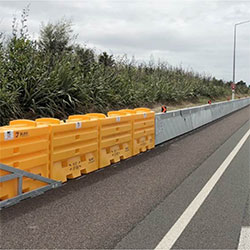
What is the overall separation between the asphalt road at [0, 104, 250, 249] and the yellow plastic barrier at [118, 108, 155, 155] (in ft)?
4.58

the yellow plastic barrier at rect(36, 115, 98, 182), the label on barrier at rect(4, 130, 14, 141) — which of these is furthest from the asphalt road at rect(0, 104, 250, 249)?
the label on barrier at rect(4, 130, 14, 141)

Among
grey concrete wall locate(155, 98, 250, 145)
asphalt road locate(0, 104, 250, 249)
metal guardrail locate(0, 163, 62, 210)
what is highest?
grey concrete wall locate(155, 98, 250, 145)

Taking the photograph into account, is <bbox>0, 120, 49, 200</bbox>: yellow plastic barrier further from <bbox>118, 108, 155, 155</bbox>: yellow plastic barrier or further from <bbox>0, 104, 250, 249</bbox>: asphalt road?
<bbox>118, 108, 155, 155</bbox>: yellow plastic barrier

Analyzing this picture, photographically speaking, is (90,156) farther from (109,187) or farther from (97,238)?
(97,238)

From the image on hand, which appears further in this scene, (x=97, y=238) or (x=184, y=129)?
(x=184, y=129)

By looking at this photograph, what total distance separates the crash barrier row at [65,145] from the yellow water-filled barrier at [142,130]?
0.09ft

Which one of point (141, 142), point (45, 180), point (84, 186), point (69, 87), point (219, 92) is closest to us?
point (45, 180)

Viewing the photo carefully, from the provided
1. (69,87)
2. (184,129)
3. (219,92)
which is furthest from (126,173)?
(219,92)

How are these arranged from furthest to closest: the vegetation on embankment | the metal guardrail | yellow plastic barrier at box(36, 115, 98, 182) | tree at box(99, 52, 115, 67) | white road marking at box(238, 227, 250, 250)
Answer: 1. tree at box(99, 52, 115, 67)
2. the vegetation on embankment
3. yellow plastic barrier at box(36, 115, 98, 182)
4. the metal guardrail
5. white road marking at box(238, 227, 250, 250)

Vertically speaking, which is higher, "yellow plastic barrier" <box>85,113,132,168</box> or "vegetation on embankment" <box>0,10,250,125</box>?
"vegetation on embankment" <box>0,10,250,125</box>

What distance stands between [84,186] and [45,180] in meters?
0.72

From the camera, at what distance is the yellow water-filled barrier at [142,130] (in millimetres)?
8734

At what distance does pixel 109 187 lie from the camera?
18.8 feet

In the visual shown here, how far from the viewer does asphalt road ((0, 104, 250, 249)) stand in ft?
12.2
